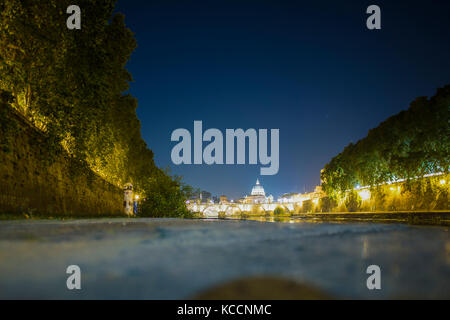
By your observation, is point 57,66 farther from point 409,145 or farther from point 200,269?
point 409,145

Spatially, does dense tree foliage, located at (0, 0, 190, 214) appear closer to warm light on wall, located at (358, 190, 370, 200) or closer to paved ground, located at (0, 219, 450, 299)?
paved ground, located at (0, 219, 450, 299)

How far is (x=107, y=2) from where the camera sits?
8.97 meters

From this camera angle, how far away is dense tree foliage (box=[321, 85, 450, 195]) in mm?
18109

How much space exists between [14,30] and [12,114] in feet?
7.00

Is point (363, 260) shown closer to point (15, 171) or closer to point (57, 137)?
point (15, 171)

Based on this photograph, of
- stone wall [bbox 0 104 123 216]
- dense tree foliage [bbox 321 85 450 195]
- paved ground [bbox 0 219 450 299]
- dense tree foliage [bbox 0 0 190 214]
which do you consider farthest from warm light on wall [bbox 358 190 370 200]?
paved ground [bbox 0 219 450 299]

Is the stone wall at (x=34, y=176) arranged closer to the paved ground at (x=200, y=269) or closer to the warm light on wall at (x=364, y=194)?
the paved ground at (x=200, y=269)

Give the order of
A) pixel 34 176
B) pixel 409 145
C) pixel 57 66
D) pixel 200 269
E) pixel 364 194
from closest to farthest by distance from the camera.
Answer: pixel 200 269 → pixel 57 66 → pixel 34 176 → pixel 409 145 → pixel 364 194

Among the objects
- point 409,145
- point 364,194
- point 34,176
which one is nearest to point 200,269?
point 34,176

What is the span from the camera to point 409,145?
2028 centimetres

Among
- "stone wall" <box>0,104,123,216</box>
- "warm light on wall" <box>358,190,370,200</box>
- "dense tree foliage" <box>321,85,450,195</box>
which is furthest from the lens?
"warm light on wall" <box>358,190,370,200</box>

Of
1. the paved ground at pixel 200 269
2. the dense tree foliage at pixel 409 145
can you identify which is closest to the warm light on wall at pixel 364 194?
the dense tree foliage at pixel 409 145

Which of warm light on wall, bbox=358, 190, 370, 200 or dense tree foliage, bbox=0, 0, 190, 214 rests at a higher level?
dense tree foliage, bbox=0, 0, 190, 214
